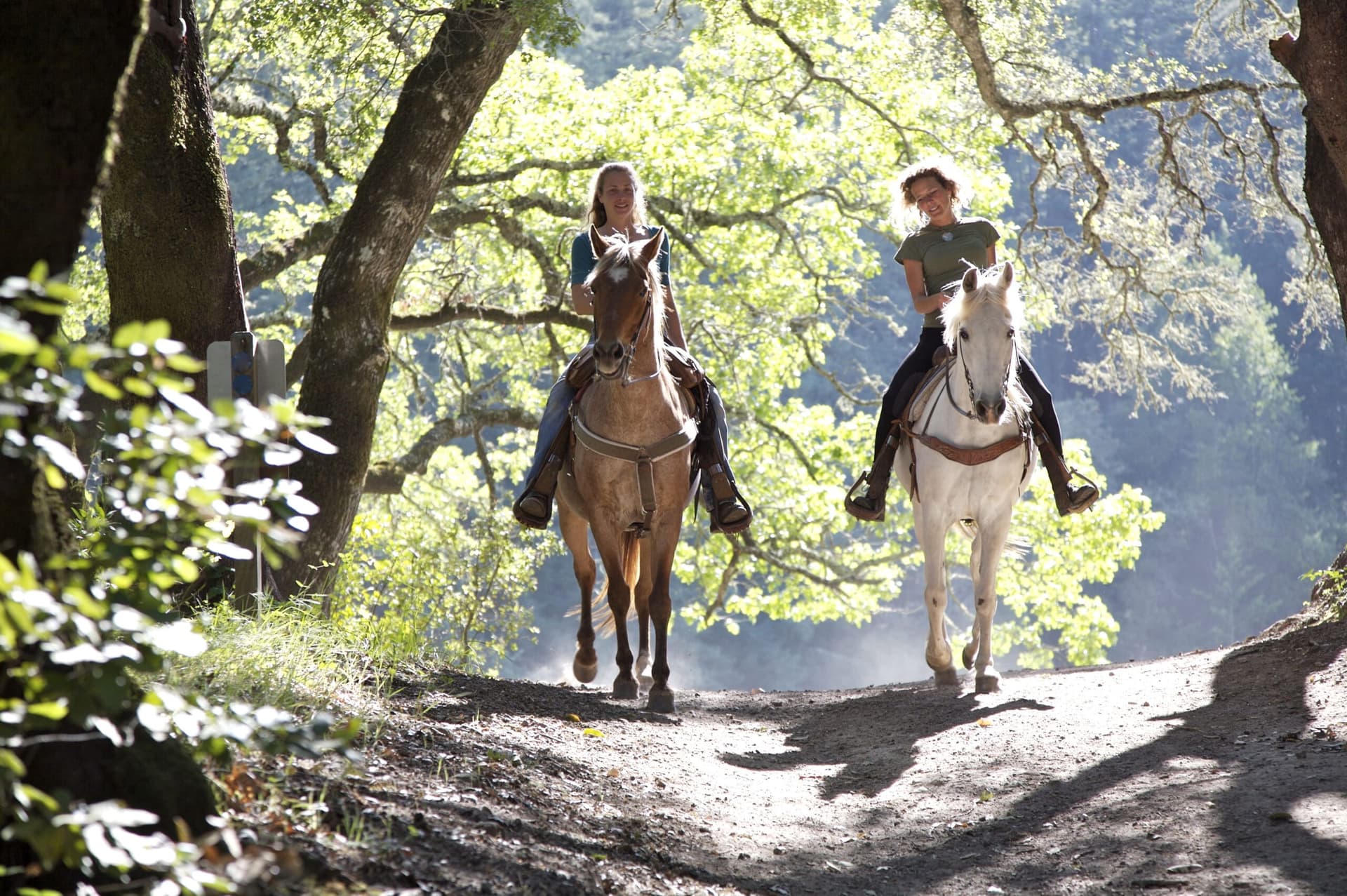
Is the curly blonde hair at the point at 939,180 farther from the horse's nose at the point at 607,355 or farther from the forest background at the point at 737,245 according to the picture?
the horse's nose at the point at 607,355

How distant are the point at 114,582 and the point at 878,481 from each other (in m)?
6.05

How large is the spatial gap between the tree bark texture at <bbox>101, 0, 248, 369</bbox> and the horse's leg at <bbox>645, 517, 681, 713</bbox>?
270cm

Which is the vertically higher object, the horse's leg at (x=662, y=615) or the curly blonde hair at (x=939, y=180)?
the curly blonde hair at (x=939, y=180)

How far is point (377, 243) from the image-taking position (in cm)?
811

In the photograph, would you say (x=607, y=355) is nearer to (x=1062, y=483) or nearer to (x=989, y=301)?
(x=989, y=301)

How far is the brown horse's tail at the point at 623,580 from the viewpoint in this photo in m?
7.66

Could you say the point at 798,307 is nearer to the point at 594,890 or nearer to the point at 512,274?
the point at 512,274

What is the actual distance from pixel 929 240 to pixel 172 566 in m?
6.26

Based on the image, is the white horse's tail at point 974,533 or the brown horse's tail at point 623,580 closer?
the brown horse's tail at point 623,580

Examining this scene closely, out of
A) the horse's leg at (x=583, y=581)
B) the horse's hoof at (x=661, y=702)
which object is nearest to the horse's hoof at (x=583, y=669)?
the horse's leg at (x=583, y=581)

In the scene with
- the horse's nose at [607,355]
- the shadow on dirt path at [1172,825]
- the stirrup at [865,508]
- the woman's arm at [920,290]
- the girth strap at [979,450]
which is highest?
the woman's arm at [920,290]

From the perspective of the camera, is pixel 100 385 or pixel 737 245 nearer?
pixel 100 385

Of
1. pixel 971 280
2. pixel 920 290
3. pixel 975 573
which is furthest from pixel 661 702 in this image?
pixel 920 290

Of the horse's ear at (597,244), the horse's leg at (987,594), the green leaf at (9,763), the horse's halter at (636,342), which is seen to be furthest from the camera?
the horse's leg at (987,594)
